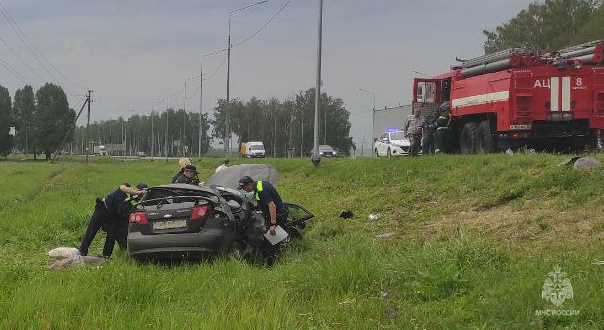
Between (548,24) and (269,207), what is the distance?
1825 inches

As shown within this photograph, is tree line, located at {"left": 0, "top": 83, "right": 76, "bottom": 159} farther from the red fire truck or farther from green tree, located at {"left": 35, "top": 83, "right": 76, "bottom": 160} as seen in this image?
the red fire truck

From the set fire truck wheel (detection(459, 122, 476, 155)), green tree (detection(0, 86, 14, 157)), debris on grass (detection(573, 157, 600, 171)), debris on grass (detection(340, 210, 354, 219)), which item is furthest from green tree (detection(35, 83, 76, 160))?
debris on grass (detection(573, 157, 600, 171))

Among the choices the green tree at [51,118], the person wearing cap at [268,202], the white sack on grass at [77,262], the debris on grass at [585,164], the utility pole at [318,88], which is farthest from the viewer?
the green tree at [51,118]

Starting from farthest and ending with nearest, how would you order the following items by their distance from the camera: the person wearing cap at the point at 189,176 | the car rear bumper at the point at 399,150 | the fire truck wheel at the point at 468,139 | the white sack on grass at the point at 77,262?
the car rear bumper at the point at 399,150 → the fire truck wheel at the point at 468,139 → the person wearing cap at the point at 189,176 → the white sack on grass at the point at 77,262

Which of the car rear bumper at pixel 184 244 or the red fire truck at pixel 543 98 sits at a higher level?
the red fire truck at pixel 543 98

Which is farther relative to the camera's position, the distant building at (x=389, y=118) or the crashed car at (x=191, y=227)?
the distant building at (x=389, y=118)

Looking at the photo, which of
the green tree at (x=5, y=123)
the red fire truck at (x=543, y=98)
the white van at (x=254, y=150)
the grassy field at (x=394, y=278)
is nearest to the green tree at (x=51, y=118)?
the green tree at (x=5, y=123)

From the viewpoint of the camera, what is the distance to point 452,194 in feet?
37.2

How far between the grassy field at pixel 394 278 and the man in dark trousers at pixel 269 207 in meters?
0.25

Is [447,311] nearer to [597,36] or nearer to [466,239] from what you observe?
[466,239]

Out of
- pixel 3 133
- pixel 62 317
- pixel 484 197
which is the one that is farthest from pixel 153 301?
pixel 3 133

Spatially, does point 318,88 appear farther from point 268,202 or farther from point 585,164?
point 268,202

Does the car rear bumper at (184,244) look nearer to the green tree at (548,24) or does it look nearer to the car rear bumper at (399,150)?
the car rear bumper at (399,150)

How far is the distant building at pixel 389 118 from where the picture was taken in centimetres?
3559
